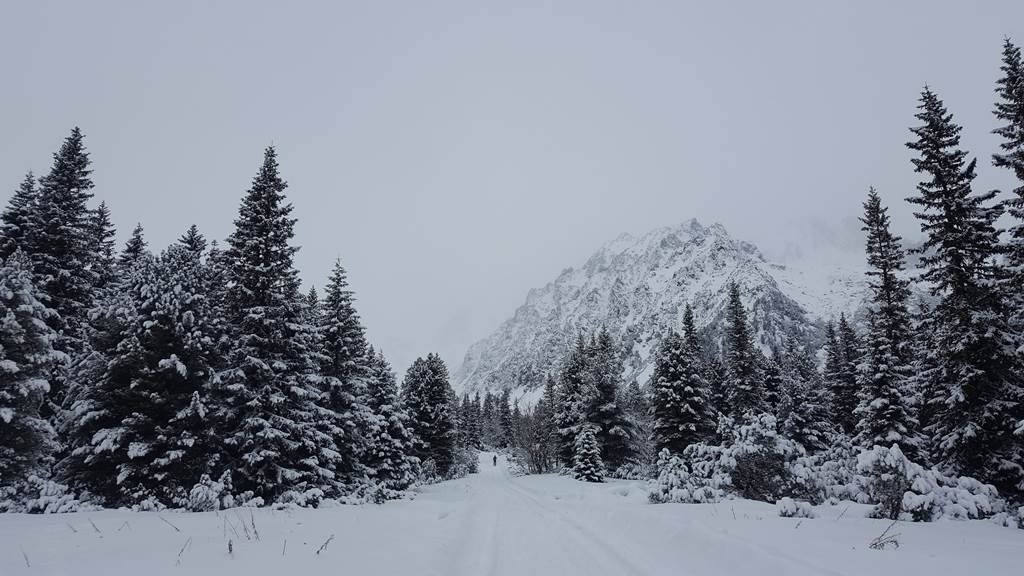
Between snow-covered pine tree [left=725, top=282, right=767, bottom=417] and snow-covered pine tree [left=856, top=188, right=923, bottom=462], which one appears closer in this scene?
snow-covered pine tree [left=856, top=188, right=923, bottom=462]

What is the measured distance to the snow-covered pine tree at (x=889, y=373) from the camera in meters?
20.2

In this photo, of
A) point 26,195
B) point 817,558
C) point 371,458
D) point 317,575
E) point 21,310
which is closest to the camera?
point 317,575

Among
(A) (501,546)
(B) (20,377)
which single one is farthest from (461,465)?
(A) (501,546)

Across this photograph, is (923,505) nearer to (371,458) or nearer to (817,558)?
(817,558)

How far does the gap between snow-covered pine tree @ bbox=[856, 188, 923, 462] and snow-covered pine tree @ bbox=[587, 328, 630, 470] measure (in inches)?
679

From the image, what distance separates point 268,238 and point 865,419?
26206 millimetres

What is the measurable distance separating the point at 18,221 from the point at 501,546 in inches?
959

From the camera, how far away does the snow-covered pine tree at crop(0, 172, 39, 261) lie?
19469 mm

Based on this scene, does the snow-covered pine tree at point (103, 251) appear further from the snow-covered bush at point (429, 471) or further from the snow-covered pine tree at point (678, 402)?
the snow-covered pine tree at point (678, 402)

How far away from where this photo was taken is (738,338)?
110 feet

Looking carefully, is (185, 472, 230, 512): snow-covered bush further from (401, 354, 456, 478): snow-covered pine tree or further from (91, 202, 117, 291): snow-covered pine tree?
(401, 354, 456, 478): snow-covered pine tree

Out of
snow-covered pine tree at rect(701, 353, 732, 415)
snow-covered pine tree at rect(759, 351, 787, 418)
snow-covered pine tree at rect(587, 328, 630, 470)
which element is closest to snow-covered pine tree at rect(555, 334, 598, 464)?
snow-covered pine tree at rect(587, 328, 630, 470)

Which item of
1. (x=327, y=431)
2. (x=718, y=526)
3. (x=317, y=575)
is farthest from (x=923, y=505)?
(x=327, y=431)

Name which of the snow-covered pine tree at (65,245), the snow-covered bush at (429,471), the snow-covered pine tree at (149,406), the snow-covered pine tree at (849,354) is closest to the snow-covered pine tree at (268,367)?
the snow-covered pine tree at (149,406)
